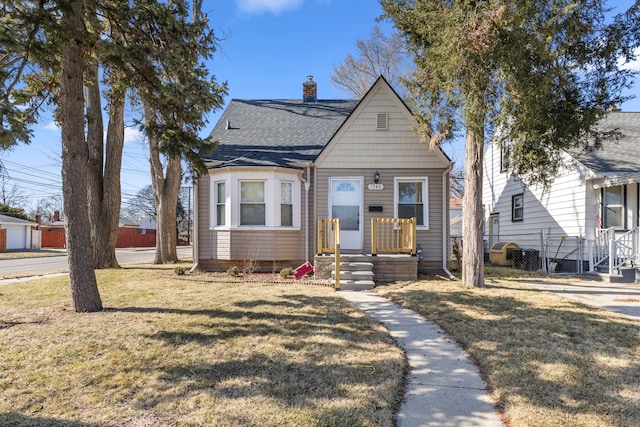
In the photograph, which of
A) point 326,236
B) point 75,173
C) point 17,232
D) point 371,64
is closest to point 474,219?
point 326,236

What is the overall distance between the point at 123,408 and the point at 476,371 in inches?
137

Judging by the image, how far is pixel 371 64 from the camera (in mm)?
23688

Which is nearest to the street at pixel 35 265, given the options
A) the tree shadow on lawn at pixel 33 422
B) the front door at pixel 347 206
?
the front door at pixel 347 206

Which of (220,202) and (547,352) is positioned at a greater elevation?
(220,202)

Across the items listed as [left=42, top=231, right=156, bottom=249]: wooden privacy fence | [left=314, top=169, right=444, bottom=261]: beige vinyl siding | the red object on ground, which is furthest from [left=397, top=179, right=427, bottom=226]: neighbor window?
[left=42, top=231, right=156, bottom=249]: wooden privacy fence

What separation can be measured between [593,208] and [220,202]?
11.5m

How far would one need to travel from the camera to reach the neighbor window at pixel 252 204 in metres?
11.0

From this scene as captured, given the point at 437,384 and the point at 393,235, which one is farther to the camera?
the point at 393,235

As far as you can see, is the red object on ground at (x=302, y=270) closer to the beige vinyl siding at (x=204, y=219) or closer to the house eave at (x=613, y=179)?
the beige vinyl siding at (x=204, y=219)

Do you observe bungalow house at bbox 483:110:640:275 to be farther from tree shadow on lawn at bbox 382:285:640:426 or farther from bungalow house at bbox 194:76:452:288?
tree shadow on lawn at bbox 382:285:640:426

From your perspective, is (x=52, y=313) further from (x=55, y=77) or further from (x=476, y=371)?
(x=476, y=371)

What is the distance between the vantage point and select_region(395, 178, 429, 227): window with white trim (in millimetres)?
11047

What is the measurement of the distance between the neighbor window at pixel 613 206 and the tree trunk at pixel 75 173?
13.6 metres

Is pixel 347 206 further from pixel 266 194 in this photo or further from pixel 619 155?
pixel 619 155
